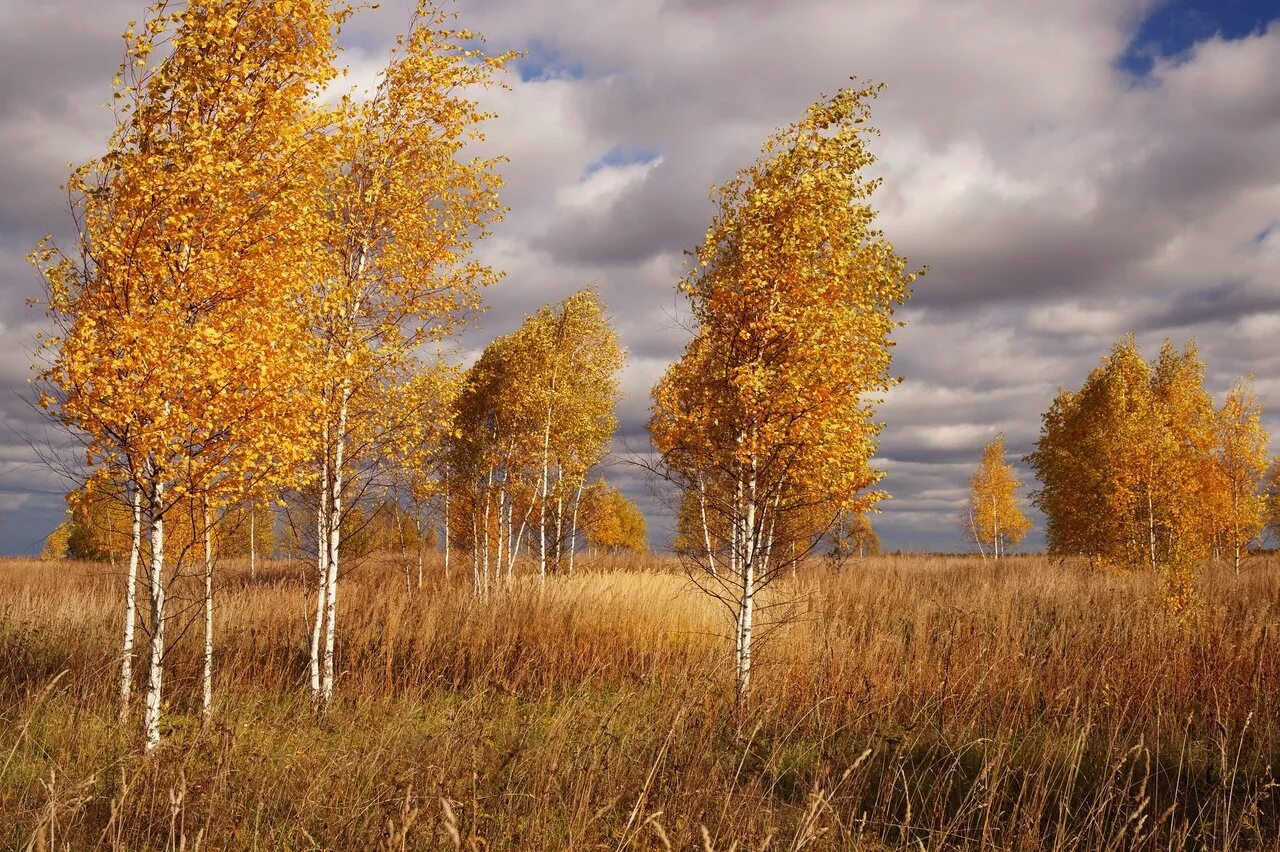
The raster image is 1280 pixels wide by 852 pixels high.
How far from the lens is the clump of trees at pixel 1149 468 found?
17.2 metres

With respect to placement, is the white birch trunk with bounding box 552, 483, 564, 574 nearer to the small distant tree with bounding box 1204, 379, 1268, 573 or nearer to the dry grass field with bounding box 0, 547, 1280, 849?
the dry grass field with bounding box 0, 547, 1280, 849

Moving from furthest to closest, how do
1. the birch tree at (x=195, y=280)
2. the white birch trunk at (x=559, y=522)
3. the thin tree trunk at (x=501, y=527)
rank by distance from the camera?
the white birch trunk at (x=559, y=522) → the thin tree trunk at (x=501, y=527) → the birch tree at (x=195, y=280)

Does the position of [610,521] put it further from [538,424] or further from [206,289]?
[206,289]

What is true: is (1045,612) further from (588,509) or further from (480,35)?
(588,509)

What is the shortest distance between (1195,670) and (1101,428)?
1602 cm

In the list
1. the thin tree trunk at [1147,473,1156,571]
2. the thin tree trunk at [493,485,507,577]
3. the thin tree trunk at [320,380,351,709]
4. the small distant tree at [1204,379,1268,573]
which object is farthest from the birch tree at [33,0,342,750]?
the small distant tree at [1204,379,1268,573]

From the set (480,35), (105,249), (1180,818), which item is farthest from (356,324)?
(1180,818)


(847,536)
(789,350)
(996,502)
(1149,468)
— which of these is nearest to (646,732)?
(789,350)

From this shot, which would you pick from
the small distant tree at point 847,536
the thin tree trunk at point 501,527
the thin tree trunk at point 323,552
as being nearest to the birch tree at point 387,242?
the thin tree trunk at point 323,552

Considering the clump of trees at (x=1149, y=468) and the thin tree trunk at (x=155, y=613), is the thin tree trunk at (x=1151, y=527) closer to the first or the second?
the clump of trees at (x=1149, y=468)

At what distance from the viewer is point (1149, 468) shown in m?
17.1

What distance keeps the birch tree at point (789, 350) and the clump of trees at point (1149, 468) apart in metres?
8.72

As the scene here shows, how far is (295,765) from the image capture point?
17.8 ft

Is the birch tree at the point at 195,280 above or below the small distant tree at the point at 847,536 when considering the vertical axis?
above
